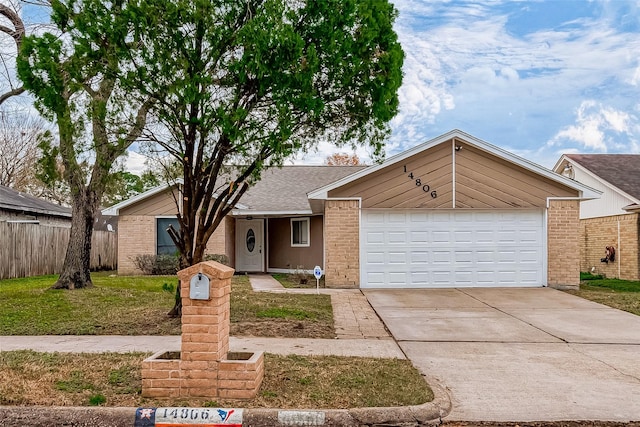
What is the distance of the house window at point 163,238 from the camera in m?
20.0

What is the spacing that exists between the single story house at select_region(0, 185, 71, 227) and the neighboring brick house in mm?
20414

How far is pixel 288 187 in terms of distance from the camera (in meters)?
22.3

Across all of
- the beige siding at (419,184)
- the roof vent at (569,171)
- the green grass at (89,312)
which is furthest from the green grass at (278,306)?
the roof vent at (569,171)

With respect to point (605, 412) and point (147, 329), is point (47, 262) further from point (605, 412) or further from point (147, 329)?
point (605, 412)

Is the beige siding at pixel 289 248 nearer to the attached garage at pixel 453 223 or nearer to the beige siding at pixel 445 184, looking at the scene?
the attached garage at pixel 453 223

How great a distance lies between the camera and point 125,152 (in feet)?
30.5

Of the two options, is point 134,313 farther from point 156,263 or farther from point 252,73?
point 156,263

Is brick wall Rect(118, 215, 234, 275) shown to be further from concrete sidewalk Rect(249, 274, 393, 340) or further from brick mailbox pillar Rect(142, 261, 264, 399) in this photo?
brick mailbox pillar Rect(142, 261, 264, 399)

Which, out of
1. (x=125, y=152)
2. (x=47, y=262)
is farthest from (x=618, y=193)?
(x=47, y=262)

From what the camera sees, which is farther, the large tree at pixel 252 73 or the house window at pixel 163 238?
the house window at pixel 163 238

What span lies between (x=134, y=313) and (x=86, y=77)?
4235 mm

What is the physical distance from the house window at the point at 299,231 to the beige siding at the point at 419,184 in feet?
18.2

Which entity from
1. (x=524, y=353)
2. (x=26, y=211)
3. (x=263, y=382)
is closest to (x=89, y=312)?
(x=263, y=382)

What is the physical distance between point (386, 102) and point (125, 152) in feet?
14.2
